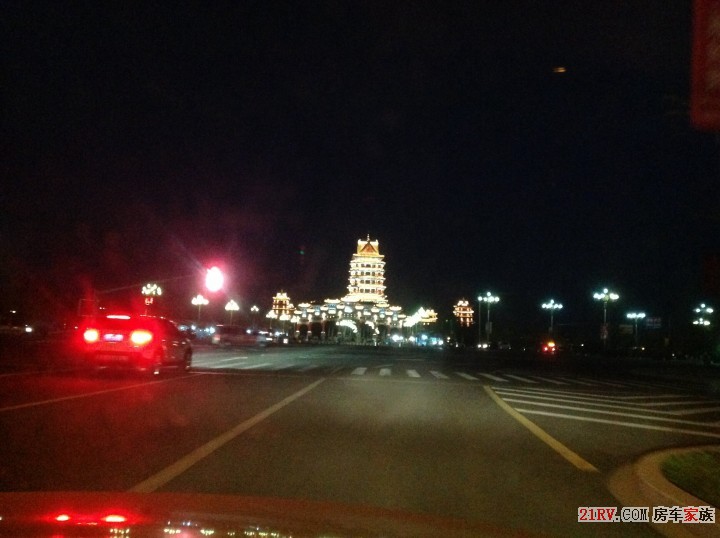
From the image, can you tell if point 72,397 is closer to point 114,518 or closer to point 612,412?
point 612,412

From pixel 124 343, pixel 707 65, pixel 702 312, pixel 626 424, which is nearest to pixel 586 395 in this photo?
pixel 626 424

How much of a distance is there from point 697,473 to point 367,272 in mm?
177335

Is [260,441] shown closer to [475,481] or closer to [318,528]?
[475,481]

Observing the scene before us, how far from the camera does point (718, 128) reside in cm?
828

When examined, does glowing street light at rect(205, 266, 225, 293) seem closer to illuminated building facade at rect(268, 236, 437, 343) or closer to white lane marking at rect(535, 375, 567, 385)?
white lane marking at rect(535, 375, 567, 385)

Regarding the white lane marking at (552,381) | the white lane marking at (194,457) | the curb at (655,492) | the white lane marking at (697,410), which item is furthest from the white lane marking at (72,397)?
the white lane marking at (552,381)

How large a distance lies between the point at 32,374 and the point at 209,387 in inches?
231

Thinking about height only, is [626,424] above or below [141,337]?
below

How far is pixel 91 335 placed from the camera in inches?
941

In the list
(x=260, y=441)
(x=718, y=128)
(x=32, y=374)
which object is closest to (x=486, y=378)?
(x=32, y=374)

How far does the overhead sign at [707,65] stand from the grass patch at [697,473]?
12.3 feet

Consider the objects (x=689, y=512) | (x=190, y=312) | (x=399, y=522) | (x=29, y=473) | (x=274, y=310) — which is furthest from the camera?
(x=274, y=310)

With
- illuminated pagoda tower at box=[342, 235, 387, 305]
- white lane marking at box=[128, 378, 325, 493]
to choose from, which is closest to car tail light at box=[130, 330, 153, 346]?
white lane marking at box=[128, 378, 325, 493]

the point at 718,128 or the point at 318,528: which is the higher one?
the point at 718,128
